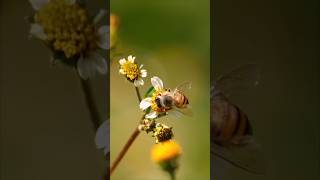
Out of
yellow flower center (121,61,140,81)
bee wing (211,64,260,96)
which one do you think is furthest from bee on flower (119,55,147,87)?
bee wing (211,64,260,96)

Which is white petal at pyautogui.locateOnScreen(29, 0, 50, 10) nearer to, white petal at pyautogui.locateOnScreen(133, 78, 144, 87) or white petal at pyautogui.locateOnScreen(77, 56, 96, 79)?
white petal at pyautogui.locateOnScreen(77, 56, 96, 79)

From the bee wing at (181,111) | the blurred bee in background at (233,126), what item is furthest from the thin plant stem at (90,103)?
the blurred bee in background at (233,126)

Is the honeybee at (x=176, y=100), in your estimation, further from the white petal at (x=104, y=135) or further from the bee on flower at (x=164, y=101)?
the white petal at (x=104, y=135)

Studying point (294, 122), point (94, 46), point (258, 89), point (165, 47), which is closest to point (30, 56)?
point (94, 46)

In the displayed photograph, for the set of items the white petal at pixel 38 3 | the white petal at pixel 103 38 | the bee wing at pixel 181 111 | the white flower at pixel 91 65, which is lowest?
the bee wing at pixel 181 111

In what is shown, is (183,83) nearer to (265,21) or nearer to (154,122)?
(154,122)

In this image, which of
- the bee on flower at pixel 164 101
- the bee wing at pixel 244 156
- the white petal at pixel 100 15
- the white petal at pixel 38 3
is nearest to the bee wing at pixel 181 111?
the bee on flower at pixel 164 101

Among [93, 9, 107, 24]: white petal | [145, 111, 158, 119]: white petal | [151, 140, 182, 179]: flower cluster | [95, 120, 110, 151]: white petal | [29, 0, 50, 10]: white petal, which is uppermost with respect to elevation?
[29, 0, 50, 10]: white petal

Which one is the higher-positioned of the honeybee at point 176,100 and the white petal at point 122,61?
the white petal at point 122,61
